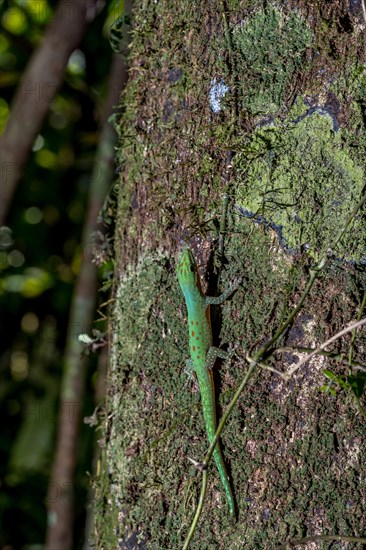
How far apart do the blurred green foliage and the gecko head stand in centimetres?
416

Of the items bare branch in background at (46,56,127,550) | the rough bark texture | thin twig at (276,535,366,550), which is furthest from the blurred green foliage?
thin twig at (276,535,366,550)

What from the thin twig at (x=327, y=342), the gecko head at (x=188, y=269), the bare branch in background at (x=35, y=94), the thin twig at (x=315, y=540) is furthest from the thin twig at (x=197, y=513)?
the bare branch in background at (x=35, y=94)

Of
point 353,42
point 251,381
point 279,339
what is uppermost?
point 353,42

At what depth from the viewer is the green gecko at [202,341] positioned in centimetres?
178

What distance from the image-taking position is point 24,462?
7.25m

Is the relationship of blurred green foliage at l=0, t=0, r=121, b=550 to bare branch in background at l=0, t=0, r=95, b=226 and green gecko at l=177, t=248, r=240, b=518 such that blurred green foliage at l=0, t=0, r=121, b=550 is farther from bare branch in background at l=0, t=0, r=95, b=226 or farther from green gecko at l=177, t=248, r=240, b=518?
green gecko at l=177, t=248, r=240, b=518

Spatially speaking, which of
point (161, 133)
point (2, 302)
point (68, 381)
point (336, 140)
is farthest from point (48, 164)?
point (336, 140)

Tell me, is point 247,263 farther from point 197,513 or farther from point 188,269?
point 197,513

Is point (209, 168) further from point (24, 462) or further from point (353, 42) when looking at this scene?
point (24, 462)

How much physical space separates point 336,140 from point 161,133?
0.58m

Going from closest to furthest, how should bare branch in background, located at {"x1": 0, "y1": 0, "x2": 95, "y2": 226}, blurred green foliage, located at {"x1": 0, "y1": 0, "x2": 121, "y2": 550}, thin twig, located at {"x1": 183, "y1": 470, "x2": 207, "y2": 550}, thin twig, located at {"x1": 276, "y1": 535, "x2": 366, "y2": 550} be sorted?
thin twig, located at {"x1": 276, "y1": 535, "x2": 366, "y2": 550}
thin twig, located at {"x1": 183, "y1": 470, "x2": 207, "y2": 550}
bare branch in background, located at {"x1": 0, "y1": 0, "x2": 95, "y2": 226}
blurred green foliage, located at {"x1": 0, "y1": 0, "x2": 121, "y2": 550}

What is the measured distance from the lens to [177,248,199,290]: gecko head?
1982 mm

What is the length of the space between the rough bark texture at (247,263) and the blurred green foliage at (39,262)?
404cm

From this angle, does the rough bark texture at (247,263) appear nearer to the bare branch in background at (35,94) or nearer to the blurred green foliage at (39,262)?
the bare branch in background at (35,94)
